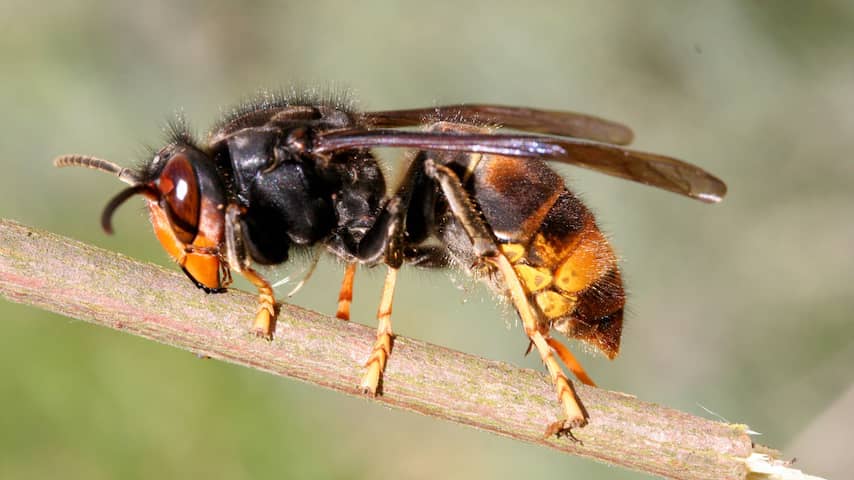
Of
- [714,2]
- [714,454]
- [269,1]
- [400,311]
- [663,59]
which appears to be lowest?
[400,311]

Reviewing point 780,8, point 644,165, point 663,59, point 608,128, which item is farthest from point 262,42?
point 644,165

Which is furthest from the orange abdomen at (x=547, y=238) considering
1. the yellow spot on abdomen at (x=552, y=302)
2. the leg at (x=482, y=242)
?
the leg at (x=482, y=242)

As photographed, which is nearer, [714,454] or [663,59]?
[714,454]

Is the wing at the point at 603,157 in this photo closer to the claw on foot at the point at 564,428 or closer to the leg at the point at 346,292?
the claw on foot at the point at 564,428

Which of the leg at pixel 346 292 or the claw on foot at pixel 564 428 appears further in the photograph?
the leg at pixel 346 292

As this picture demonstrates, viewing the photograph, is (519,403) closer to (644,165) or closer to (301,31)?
(644,165)

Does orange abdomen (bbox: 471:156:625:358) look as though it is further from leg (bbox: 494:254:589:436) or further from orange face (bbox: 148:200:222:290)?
orange face (bbox: 148:200:222:290)

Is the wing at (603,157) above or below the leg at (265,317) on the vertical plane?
above
